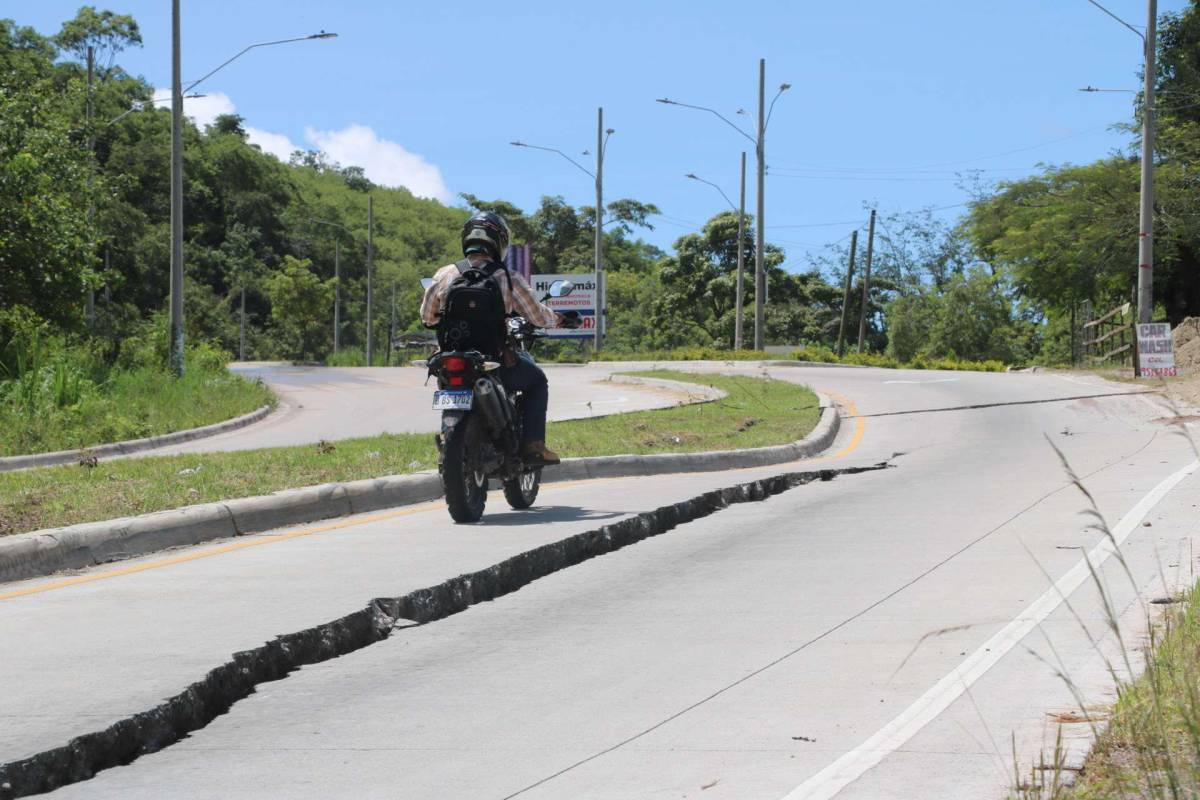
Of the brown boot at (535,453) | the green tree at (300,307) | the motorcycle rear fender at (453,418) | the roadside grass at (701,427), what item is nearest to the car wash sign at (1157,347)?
the roadside grass at (701,427)

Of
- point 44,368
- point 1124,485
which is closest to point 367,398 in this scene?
point 44,368

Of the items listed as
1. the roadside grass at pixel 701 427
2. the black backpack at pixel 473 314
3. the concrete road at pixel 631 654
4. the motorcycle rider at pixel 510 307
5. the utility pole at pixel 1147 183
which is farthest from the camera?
the utility pole at pixel 1147 183

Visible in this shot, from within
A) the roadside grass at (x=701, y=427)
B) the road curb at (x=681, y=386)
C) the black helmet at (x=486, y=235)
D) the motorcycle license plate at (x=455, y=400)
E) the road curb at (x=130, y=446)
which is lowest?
the road curb at (x=130, y=446)

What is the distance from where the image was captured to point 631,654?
23.2 feet

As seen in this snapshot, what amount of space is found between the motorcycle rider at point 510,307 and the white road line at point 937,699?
14.2ft

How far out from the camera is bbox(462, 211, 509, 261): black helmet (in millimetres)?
11328

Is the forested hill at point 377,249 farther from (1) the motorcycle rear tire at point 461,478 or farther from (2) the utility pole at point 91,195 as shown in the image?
(1) the motorcycle rear tire at point 461,478

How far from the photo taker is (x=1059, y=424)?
21.4 meters

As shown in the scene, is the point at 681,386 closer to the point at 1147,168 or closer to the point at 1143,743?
the point at 1147,168

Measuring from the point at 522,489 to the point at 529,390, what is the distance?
947mm

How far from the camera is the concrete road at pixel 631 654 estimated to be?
5.14 m

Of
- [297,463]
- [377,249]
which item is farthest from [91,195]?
[377,249]

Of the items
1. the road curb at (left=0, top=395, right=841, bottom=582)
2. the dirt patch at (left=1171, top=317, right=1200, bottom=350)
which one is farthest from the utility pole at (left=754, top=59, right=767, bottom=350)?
the road curb at (left=0, top=395, right=841, bottom=582)

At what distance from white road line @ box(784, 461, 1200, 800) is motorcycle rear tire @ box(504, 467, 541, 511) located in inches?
179
